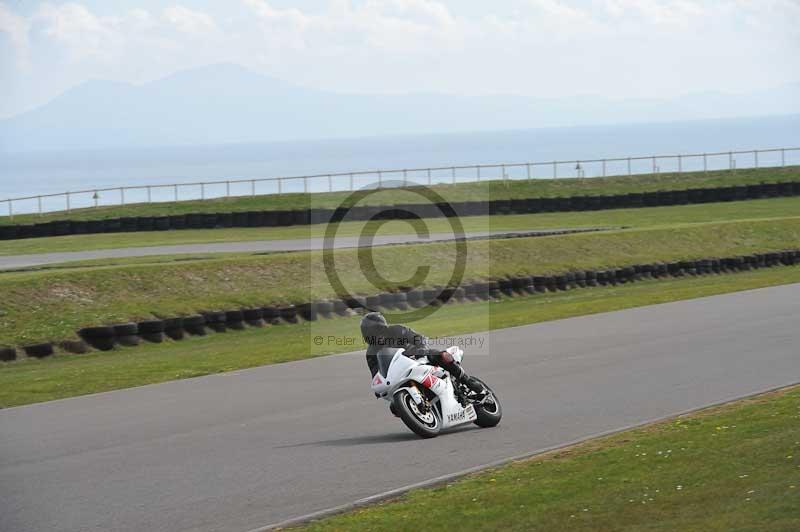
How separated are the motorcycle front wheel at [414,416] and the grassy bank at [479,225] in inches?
1072

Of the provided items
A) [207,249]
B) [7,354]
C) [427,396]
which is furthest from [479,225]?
[427,396]

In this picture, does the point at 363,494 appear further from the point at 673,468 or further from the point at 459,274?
the point at 459,274

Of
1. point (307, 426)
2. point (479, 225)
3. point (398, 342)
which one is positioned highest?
point (479, 225)

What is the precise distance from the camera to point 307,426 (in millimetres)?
11836

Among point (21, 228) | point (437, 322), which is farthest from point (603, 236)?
point (21, 228)

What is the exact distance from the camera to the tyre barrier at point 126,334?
20.3 meters

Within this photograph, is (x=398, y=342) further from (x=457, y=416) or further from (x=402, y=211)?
(x=402, y=211)

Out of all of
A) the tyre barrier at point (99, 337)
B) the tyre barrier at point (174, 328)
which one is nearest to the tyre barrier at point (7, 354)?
the tyre barrier at point (99, 337)

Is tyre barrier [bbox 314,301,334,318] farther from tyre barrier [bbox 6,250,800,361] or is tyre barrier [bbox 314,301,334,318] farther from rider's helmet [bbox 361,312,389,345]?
rider's helmet [bbox 361,312,389,345]

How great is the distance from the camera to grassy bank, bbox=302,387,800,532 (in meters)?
7.32

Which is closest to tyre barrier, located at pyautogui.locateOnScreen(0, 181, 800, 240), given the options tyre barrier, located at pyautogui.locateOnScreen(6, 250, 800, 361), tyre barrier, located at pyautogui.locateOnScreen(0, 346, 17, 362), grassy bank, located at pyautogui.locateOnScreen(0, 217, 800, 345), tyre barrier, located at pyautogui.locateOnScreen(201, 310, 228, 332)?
grassy bank, located at pyautogui.locateOnScreen(0, 217, 800, 345)

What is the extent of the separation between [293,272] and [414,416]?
52.9ft

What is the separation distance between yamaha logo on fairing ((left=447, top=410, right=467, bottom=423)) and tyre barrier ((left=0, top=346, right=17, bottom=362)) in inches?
398

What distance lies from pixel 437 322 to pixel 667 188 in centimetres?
3310
